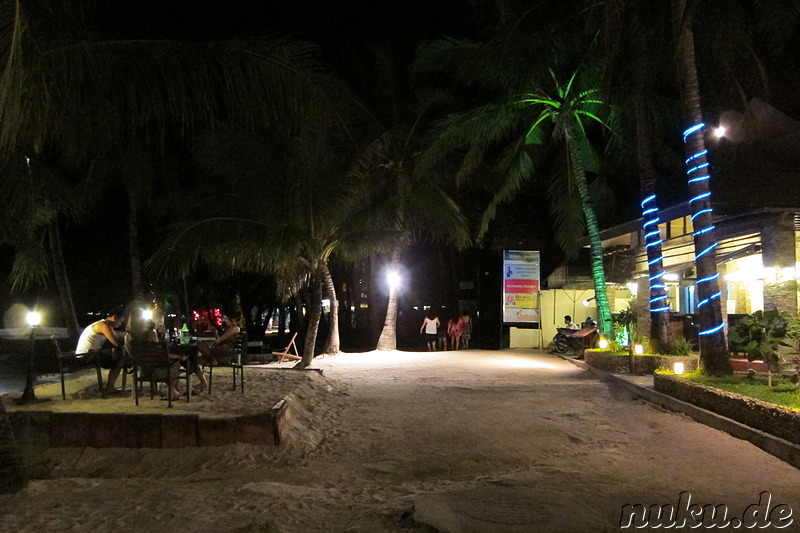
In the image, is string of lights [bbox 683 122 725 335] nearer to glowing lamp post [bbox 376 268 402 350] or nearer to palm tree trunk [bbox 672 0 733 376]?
palm tree trunk [bbox 672 0 733 376]

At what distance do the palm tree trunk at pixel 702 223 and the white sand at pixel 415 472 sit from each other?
1.53 metres

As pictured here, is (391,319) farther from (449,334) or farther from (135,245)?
(135,245)

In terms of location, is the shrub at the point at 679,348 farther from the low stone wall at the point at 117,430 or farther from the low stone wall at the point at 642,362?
the low stone wall at the point at 117,430

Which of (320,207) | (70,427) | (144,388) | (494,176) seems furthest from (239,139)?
(494,176)

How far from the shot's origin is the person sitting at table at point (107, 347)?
8.59 metres

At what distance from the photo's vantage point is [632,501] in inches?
209

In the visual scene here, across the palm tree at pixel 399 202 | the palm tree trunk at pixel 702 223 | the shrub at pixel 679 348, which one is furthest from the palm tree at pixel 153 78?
the palm tree at pixel 399 202

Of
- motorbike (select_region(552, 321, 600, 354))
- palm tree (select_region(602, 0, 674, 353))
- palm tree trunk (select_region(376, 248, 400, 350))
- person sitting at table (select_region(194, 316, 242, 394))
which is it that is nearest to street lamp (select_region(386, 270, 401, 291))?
palm tree trunk (select_region(376, 248, 400, 350))

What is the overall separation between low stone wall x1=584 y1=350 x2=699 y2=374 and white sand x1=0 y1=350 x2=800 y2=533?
244cm

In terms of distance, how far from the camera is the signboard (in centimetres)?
2239

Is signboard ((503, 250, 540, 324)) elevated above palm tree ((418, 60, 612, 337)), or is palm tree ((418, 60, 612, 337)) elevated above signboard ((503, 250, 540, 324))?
palm tree ((418, 60, 612, 337))

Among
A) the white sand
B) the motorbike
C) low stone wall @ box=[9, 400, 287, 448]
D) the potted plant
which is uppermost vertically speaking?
the potted plant

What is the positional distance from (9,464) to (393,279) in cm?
1686

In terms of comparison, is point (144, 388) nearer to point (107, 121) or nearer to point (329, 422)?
point (329, 422)
